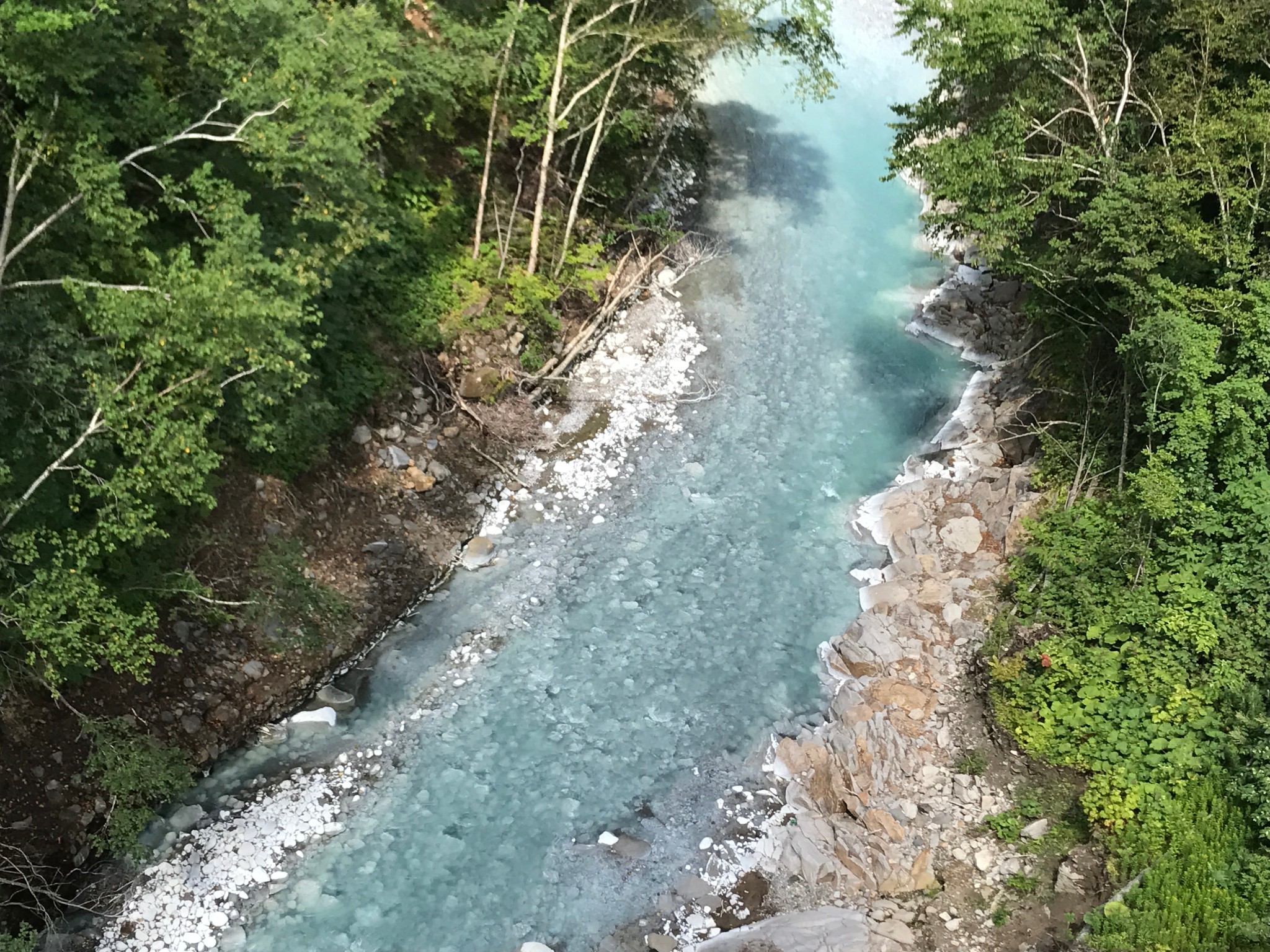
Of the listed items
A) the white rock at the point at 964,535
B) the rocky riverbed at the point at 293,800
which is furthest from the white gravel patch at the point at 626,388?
the white rock at the point at 964,535

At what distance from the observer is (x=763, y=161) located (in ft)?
72.4

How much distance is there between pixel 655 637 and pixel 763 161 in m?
14.1

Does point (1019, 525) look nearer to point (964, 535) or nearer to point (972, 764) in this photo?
point (964, 535)

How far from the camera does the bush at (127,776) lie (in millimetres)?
9000

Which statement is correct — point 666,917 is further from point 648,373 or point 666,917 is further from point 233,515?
point 648,373

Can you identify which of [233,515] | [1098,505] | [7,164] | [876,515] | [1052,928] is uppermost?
[7,164]

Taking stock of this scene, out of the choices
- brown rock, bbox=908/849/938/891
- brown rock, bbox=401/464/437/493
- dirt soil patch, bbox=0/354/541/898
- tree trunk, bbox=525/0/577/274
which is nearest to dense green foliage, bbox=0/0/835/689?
dirt soil patch, bbox=0/354/541/898

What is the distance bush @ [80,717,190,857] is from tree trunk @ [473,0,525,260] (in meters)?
9.08

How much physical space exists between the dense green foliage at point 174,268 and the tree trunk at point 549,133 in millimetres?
459

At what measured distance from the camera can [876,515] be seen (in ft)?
48.0

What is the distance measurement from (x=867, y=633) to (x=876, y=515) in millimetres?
2679

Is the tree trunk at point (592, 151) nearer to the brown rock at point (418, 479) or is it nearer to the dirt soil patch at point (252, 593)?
the dirt soil patch at point (252, 593)

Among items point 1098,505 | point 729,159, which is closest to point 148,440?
point 1098,505

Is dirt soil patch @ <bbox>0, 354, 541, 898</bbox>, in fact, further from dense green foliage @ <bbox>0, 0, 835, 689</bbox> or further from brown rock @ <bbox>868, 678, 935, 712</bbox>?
brown rock @ <bbox>868, 678, 935, 712</bbox>
